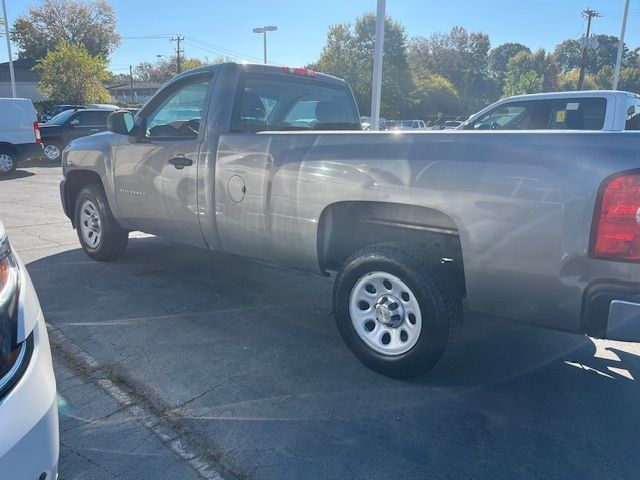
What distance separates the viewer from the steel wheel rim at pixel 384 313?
3.17m

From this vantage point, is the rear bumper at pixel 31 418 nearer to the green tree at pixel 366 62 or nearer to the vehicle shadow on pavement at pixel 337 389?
the vehicle shadow on pavement at pixel 337 389

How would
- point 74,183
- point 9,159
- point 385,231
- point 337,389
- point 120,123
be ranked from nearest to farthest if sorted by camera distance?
point 337,389 < point 385,231 < point 120,123 < point 74,183 < point 9,159

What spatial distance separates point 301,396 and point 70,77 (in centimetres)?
3748

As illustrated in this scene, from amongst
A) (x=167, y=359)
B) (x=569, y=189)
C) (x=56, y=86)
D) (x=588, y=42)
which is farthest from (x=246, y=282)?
(x=588, y=42)

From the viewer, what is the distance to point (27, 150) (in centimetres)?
1466

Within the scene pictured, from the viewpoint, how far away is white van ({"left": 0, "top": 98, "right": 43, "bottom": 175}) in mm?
14117

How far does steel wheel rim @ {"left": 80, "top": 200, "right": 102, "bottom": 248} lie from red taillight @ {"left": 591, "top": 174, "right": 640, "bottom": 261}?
4.75 meters

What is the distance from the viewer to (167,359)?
139 inches

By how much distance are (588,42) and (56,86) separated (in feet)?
127

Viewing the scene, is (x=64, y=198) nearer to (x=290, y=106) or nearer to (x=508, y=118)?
(x=290, y=106)

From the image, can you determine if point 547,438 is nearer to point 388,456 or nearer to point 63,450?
point 388,456

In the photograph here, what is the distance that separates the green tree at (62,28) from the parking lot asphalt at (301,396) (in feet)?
215

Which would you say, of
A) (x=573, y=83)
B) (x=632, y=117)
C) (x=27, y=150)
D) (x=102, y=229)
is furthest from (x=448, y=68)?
(x=102, y=229)

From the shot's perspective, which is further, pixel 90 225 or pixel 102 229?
pixel 90 225
